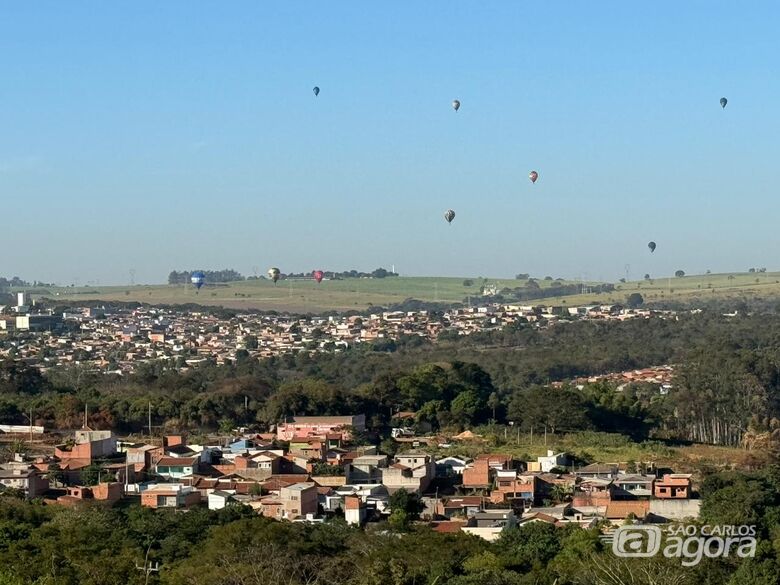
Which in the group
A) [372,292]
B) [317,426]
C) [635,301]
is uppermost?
[372,292]

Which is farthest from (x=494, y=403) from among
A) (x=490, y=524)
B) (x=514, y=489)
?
(x=490, y=524)

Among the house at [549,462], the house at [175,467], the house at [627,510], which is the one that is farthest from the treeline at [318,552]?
the house at [549,462]

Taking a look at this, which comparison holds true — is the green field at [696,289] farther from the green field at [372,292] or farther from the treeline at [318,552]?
the treeline at [318,552]

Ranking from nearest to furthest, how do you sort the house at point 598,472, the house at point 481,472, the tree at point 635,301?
the house at point 481,472 < the house at point 598,472 < the tree at point 635,301

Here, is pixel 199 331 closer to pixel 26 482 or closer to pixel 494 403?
pixel 494 403

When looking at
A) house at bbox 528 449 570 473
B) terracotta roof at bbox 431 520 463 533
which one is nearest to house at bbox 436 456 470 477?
house at bbox 528 449 570 473
